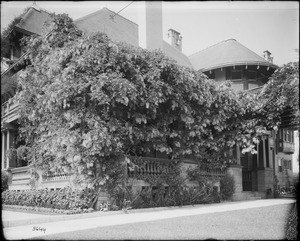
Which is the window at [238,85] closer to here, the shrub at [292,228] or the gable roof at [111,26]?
the gable roof at [111,26]

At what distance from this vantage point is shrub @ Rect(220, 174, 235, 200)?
600 inches

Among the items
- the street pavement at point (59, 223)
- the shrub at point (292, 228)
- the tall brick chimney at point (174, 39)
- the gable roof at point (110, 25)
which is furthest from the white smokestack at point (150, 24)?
the tall brick chimney at point (174, 39)

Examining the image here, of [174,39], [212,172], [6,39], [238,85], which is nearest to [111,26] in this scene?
[238,85]

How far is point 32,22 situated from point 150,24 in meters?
5.21

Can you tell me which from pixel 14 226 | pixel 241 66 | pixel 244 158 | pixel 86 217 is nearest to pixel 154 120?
pixel 86 217

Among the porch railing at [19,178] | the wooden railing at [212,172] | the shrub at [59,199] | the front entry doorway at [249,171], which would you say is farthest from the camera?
the front entry doorway at [249,171]

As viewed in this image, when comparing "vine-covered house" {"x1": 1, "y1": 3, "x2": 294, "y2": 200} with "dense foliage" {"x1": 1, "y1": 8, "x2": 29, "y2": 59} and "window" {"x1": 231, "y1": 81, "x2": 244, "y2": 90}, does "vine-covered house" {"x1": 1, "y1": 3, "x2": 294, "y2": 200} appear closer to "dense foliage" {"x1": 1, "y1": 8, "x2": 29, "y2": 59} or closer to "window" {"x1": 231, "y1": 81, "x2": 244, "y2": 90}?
"window" {"x1": 231, "y1": 81, "x2": 244, "y2": 90}

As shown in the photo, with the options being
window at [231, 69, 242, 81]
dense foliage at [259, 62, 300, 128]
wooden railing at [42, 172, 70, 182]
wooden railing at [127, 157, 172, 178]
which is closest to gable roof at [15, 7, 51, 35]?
wooden railing at [42, 172, 70, 182]

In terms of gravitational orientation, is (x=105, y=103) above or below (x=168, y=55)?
below

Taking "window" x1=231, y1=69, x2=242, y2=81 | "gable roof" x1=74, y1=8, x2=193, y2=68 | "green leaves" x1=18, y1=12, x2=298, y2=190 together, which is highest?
"gable roof" x1=74, y1=8, x2=193, y2=68

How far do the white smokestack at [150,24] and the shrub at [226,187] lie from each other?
6799 millimetres

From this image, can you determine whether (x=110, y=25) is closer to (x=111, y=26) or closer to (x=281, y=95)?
(x=111, y=26)

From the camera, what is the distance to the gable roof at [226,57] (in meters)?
22.3

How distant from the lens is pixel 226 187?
15352 mm
